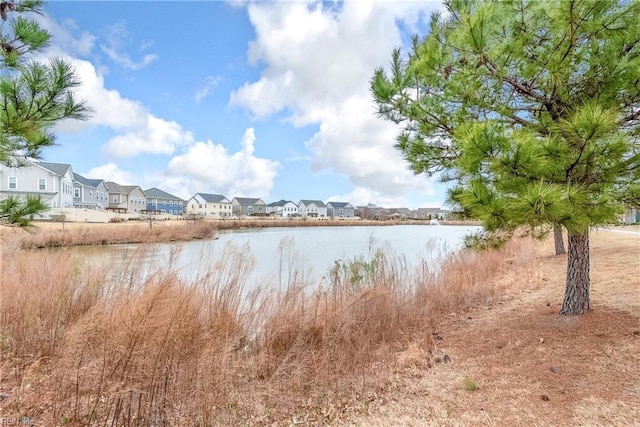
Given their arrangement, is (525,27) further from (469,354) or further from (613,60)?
(469,354)

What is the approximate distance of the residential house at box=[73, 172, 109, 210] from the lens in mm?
35691

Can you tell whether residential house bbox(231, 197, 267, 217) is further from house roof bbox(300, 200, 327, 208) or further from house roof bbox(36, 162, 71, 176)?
house roof bbox(36, 162, 71, 176)

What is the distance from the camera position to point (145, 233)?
1922 centimetres

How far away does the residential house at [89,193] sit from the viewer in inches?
1405

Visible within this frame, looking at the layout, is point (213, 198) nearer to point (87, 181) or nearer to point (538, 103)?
point (87, 181)

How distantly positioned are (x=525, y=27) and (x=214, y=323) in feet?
14.7

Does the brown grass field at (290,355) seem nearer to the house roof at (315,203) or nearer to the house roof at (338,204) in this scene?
the house roof at (315,203)

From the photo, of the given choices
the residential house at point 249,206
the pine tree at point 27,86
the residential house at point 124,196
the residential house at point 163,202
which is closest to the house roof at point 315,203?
Answer: the residential house at point 249,206

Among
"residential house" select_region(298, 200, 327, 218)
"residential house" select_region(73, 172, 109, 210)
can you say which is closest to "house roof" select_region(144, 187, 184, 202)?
"residential house" select_region(73, 172, 109, 210)

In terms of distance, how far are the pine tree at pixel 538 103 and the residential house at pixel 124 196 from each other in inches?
2017

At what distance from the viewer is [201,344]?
3164 mm

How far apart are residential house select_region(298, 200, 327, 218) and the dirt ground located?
222 feet

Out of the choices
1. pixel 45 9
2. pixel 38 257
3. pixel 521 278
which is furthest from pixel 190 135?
pixel 521 278

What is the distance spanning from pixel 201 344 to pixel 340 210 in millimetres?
77386
